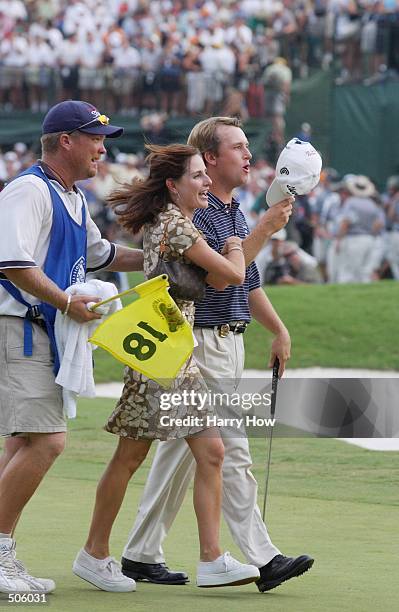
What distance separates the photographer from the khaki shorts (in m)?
5.52

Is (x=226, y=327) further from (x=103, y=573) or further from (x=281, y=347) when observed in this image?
(x=103, y=573)

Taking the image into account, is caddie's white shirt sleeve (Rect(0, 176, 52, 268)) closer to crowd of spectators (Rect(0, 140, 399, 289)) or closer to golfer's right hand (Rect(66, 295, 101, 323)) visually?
golfer's right hand (Rect(66, 295, 101, 323))

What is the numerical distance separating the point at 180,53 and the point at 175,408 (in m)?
25.7

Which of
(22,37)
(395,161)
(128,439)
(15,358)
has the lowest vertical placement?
(395,161)

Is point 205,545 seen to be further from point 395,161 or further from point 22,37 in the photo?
point 22,37

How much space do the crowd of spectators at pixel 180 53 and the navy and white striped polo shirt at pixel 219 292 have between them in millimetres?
21728

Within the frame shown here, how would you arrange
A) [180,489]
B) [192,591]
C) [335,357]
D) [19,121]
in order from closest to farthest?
[192,591], [180,489], [335,357], [19,121]

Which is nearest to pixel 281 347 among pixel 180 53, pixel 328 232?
pixel 328 232

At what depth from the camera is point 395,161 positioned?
97.0ft

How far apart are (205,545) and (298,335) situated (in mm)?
12191

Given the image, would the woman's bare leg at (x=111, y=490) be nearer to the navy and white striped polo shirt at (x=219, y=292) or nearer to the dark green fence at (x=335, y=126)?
the navy and white striped polo shirt at (x=219, y=292)

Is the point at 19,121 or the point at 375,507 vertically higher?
the point at 375,507

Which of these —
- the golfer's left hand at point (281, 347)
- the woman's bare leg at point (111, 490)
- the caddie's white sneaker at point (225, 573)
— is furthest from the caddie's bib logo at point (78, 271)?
the caddie's white sneaker at point (225, 573)

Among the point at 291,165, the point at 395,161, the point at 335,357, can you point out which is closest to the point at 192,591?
the point at 291,165
